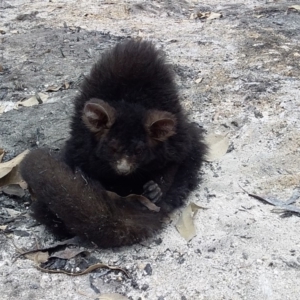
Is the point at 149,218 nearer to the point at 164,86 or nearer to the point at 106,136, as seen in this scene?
the point at 106,136

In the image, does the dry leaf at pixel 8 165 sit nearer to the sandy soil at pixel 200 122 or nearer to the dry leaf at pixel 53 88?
the sandy soil at pixel 200 122

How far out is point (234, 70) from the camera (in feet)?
20.9

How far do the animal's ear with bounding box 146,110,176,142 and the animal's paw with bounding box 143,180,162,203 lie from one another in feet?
1.05

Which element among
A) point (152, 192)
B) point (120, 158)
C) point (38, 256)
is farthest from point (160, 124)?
point (38, 256)

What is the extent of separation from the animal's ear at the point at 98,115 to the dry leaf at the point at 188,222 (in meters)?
0.80

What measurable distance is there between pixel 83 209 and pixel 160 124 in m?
0.73

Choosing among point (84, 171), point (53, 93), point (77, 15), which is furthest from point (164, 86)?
point (77, 15)

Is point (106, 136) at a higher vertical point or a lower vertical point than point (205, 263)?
higher

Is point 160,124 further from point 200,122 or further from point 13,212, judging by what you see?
point 200,122

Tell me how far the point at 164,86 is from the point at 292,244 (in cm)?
138

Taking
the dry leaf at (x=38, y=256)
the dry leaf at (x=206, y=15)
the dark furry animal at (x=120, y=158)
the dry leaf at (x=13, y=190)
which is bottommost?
the dry leaf at (x=206, y=15)

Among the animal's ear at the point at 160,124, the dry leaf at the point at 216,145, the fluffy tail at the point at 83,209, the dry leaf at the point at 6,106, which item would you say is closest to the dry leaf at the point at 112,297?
the fluffy tail at the point at 83,209

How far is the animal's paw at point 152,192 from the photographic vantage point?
3988mm

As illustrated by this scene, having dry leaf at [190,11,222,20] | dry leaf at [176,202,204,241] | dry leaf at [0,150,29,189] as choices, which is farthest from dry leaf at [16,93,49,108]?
dry leaf at [190,11,222,20]
